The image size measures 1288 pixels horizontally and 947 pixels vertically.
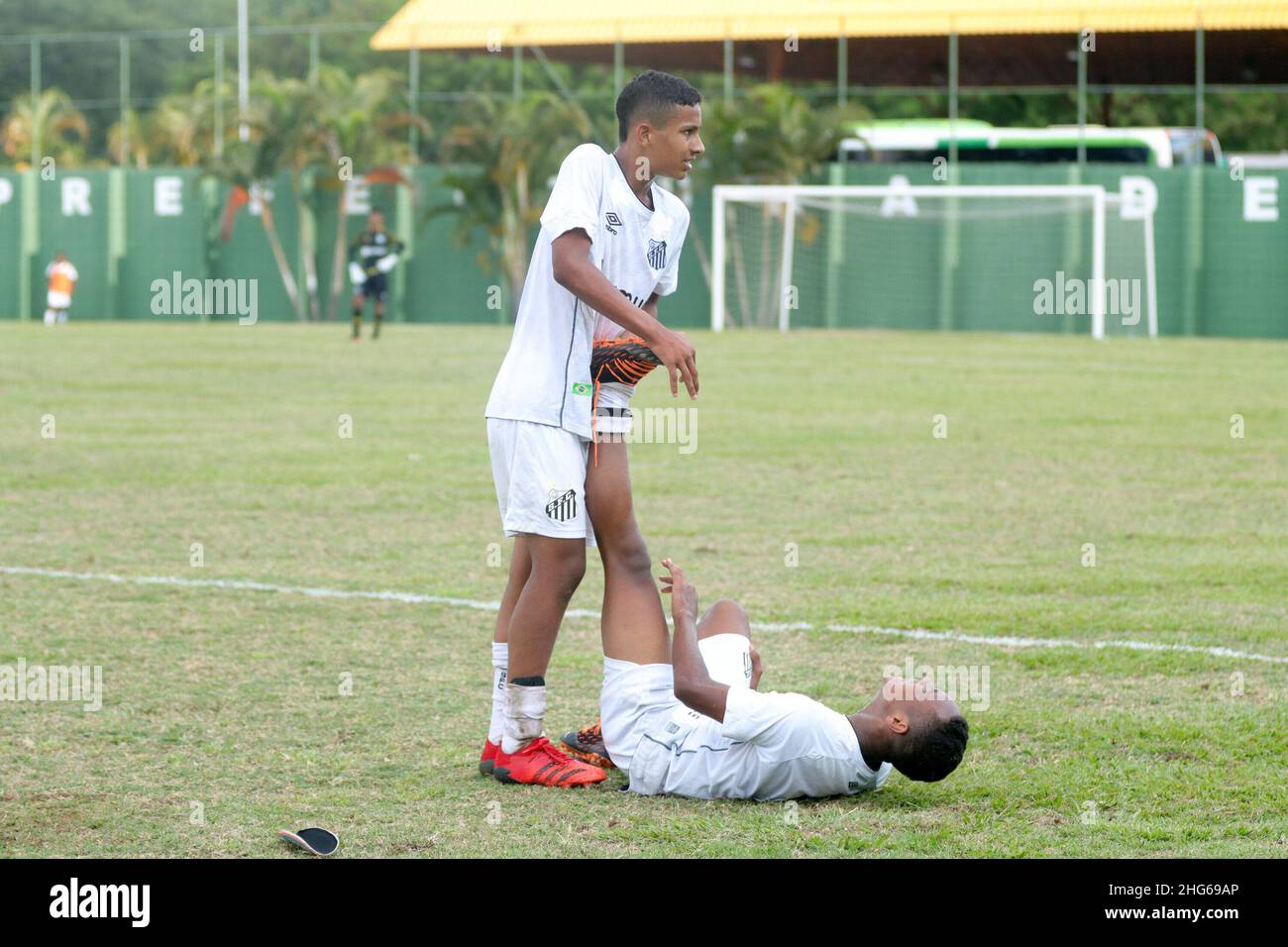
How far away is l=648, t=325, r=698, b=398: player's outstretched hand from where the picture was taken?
15.6 ft

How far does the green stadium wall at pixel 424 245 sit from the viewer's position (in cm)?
3012

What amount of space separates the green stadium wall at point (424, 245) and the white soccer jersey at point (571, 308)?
26.3m

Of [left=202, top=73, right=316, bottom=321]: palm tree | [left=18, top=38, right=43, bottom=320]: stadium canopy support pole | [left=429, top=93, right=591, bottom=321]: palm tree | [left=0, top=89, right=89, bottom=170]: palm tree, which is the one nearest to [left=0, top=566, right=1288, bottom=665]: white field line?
[left=429, top=93, right=591, bottom=321]: palm tree

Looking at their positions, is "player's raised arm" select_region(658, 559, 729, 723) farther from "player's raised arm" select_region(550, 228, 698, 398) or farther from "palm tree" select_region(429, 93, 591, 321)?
"palm tree" select_region(429, 93, 591, 321)

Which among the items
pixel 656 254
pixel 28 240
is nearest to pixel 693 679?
pixel 656 254

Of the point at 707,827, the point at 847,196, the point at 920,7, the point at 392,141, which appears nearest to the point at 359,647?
the point at 707,827

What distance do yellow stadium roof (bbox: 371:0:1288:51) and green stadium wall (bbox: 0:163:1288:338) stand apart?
3062 mm

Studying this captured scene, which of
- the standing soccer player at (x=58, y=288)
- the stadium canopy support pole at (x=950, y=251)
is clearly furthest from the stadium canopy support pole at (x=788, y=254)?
the standing soccer player at (x=58, y=288)

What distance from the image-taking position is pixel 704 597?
25.3 feet

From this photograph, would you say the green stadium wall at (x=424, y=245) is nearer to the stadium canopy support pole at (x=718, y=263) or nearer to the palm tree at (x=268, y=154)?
the palm tree at (x=268, y=154)

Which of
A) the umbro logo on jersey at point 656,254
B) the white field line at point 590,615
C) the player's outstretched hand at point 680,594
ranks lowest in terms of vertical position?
the white field line at point 590,615

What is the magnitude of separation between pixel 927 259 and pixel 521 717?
27.2 meters

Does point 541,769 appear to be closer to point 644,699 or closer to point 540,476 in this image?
point 644,699

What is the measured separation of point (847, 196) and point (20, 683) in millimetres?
27055
